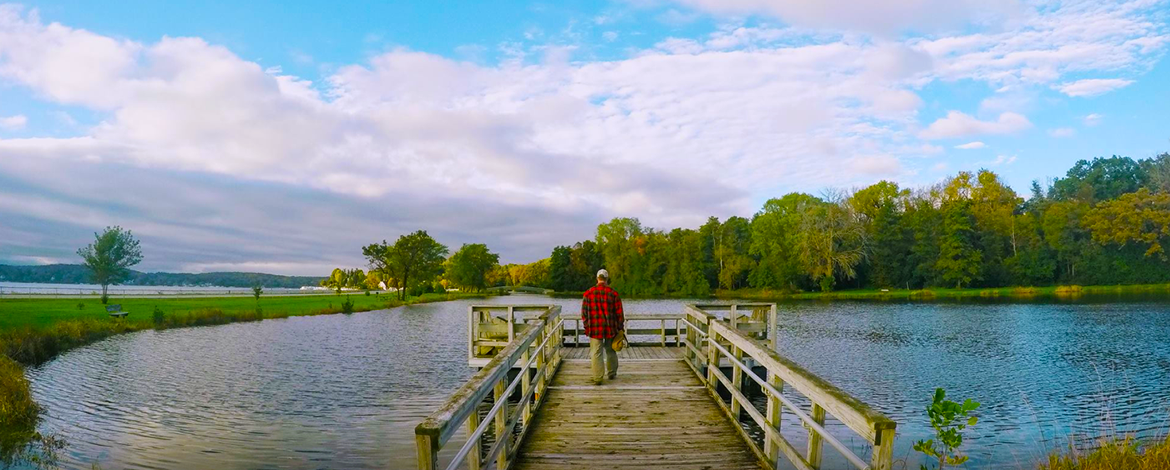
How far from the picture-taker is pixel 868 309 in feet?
158

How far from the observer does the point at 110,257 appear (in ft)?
191

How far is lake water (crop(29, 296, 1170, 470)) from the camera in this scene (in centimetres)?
1170

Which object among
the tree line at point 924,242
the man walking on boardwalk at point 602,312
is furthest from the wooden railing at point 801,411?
the tree line at point 924,242

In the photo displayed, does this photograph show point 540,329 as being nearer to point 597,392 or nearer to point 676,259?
point 597,392

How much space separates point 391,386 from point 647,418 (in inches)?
471

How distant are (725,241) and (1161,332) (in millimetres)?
66169

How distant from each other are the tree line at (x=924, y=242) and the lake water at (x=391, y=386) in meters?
45.1

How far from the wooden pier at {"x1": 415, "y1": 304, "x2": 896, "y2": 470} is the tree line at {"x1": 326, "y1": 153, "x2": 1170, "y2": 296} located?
72.5 metres

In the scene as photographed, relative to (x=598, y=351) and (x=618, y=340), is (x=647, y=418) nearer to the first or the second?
(x=618, y=340)

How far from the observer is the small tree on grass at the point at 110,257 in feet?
190

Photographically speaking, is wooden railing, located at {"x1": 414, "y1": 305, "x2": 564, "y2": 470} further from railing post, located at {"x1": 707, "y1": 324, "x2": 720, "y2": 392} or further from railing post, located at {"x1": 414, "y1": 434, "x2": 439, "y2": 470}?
railing post, located at {"x1": 707, "y1": 324, "x2": 720, "y2": 392}

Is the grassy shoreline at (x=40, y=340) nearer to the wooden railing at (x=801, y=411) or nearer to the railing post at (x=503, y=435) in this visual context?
the railing post at (x=503, y=435)

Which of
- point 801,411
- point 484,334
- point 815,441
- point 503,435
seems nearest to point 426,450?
point 503,435

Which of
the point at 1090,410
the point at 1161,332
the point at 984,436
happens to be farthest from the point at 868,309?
the point at 984,436
